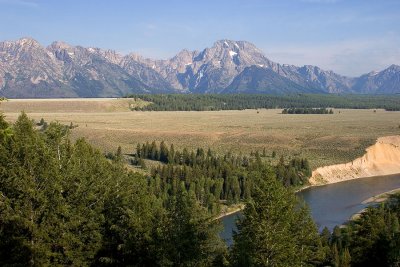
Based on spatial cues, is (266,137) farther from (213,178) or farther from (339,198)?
(213,178)

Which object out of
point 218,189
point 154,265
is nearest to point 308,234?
point 154,265

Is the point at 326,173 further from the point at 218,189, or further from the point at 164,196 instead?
the point at 164,196

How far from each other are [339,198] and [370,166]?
3300cm

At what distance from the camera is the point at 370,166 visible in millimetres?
110688

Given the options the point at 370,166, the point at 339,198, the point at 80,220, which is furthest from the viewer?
the point at 370,166

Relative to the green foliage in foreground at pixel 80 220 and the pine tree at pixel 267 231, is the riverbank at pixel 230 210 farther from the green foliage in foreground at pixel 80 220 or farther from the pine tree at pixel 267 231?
the pine tree at pixel 267 231

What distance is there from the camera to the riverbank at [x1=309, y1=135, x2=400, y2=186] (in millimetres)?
98387

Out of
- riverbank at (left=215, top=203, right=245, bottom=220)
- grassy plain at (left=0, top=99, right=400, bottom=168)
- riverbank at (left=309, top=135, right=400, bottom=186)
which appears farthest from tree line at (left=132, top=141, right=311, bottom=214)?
grassy plain at (left=0, top=99, right=400, bottom=168)

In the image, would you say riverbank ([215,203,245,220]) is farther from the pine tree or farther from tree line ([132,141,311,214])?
the pine tree

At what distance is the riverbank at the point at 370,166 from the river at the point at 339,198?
2.44m

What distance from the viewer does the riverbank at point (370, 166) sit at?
98387 millimetres

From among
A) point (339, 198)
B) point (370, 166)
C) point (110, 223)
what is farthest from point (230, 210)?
point (370, 166)

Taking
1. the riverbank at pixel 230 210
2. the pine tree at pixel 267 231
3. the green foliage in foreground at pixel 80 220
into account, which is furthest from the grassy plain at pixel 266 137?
the pine tree at pixel 267 231

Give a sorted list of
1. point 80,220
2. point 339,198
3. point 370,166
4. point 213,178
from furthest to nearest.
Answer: point 370,166
point 339,198
point 213,178
point 80,220
